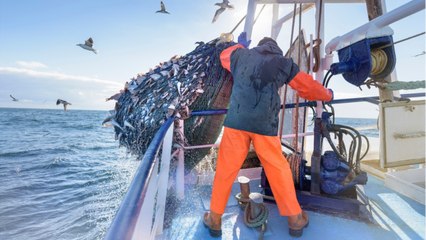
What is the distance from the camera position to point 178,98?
3.36m

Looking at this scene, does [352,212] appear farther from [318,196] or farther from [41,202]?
[41,202]

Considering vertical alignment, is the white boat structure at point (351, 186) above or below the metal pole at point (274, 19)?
below

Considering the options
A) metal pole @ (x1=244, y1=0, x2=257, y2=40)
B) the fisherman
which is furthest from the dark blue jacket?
metal pole @ (x1=244, y1=0, x2=257, y2=40)

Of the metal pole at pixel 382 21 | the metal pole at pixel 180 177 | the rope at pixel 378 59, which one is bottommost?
the metal pole at pixel 180 177

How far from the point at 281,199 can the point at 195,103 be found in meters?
1.75

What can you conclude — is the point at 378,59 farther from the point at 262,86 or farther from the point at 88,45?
the point at 88,45

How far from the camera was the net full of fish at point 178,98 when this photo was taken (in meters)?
3.50

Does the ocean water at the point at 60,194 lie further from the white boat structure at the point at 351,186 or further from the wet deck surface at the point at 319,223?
the white boat structure at the point at 351,186

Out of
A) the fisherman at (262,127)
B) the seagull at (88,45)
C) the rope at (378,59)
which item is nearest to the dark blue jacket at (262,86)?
the fisherman at (262,127)

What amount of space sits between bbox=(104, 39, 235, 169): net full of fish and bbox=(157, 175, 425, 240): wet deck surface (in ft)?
2.78

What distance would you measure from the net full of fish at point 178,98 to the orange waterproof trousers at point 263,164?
1009mm

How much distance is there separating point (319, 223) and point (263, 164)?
98 centimetres

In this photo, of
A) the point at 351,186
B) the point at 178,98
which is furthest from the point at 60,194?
the point at 351,186

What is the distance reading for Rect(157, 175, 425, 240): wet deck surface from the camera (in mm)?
2455
